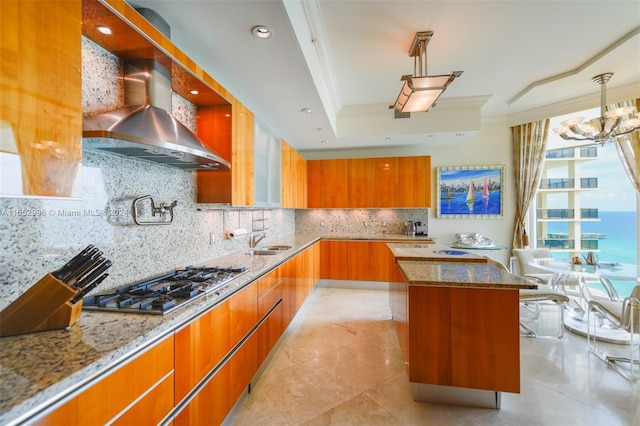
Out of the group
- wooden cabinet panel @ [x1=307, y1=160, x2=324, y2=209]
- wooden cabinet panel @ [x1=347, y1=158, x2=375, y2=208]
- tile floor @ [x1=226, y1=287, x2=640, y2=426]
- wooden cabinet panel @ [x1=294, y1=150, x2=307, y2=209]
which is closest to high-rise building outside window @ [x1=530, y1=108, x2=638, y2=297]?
tile floor @ [x1=226, y1=287, x2=640, y2=426]

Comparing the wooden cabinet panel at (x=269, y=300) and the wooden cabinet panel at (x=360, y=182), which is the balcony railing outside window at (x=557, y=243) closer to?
the wooden cabinet panel at (x=360, y=182)

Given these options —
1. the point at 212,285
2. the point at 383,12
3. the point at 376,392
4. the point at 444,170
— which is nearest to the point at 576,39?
the point at 383,12

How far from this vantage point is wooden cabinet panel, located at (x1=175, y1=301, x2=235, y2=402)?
1200 millimetres

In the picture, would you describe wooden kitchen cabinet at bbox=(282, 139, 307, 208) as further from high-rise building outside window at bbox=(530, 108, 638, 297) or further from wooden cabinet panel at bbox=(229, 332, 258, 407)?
high-rise building outside window at bbox=(530, 108, 638, 297)

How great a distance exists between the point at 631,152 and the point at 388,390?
468cm

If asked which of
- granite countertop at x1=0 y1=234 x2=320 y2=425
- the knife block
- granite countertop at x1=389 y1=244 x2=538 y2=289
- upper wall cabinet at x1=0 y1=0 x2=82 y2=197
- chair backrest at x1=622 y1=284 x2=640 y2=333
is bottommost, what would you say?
chair backrest at x1=622 y1=284 x2=640 y2=333

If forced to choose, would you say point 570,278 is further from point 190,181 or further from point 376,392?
point 190,181

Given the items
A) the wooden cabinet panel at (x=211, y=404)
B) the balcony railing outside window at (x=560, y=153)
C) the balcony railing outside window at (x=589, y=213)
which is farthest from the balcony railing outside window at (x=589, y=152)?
the wooden cabinet panel at (x=211, y=404)

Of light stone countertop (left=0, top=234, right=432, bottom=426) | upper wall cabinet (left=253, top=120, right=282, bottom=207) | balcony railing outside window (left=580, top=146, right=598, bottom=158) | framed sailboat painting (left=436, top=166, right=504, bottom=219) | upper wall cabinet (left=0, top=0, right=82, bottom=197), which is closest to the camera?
light stone countertop (left=0, top=234, right=432, bottom=426)

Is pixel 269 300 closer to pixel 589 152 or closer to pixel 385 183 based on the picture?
pixel 385 183

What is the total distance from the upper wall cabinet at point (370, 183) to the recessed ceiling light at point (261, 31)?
341cm

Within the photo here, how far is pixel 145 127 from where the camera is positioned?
4.54 feet

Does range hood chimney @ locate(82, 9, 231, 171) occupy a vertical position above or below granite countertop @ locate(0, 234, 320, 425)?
above

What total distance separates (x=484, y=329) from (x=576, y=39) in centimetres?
307
